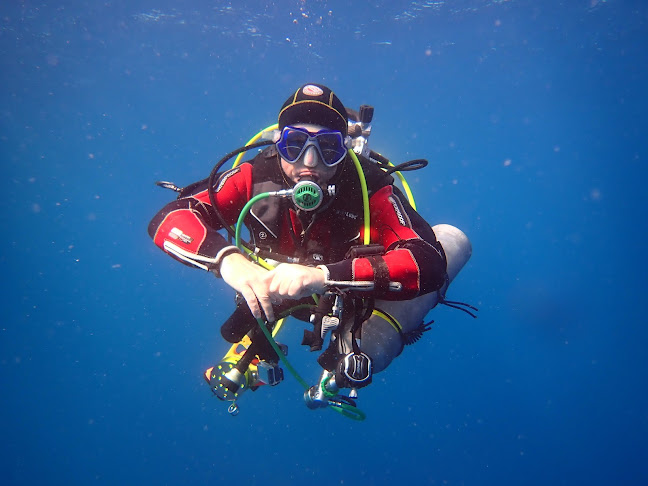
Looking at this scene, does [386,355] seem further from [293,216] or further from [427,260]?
[293,216]

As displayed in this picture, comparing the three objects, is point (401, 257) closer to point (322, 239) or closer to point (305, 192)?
point (305, 192)

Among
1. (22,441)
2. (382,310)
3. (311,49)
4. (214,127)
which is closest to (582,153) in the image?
(311,49)

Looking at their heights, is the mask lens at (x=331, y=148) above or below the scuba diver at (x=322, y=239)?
above

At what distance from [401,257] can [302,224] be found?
1174 mm

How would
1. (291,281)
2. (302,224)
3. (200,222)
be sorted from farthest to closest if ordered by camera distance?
1. (302,224)
2. (200,222)
3. (291,281)

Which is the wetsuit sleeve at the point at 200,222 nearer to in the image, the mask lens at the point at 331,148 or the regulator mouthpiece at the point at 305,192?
the regulator mouthpiece at the point at 305,192

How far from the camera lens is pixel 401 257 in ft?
9.08

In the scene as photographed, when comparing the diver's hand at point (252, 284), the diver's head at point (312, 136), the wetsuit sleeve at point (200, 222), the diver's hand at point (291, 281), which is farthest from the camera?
the diver's head at point (312, 136)

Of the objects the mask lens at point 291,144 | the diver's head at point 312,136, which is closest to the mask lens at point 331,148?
the diver's head at point 312,136

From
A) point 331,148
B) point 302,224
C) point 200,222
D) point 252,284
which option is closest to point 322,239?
point 302,224

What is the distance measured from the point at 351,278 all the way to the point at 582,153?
4122cm

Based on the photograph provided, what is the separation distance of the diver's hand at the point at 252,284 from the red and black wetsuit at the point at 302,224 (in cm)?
25

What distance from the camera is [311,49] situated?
74.8 ft

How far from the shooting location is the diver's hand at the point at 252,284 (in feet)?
8.00
